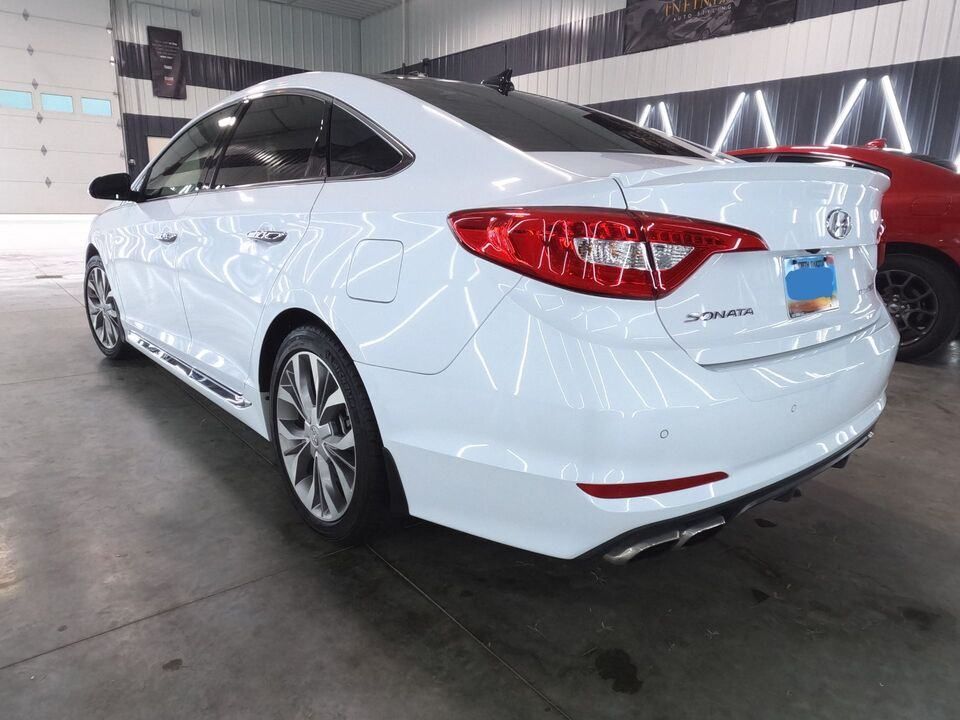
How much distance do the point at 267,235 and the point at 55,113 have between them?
1679 centimetres

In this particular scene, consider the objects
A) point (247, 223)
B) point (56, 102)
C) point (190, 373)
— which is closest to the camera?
point (247, 223)

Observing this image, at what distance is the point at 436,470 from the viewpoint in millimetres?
1480

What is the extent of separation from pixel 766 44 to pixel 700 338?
899 centimetres

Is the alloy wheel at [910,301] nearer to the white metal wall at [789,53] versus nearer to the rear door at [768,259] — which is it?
the rear door at [768,259]

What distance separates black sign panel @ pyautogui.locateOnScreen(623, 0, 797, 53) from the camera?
27.9 ft

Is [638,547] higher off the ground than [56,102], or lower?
lower

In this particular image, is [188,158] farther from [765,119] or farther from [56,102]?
[56,102]

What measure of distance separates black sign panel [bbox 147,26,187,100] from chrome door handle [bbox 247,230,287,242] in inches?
672

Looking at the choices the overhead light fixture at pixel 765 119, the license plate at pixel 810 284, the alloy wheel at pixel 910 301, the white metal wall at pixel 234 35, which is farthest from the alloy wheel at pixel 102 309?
the white metal wall at pixel 234 35

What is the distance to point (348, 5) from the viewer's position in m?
16.9

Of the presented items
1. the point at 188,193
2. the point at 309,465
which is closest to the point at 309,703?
the point at 309,465

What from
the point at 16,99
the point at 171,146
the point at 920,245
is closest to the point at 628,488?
the point at 171,146

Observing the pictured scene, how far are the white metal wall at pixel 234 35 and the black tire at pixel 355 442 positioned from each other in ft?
55.5

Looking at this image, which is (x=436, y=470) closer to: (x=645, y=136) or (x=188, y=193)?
(x=645, y=136)
